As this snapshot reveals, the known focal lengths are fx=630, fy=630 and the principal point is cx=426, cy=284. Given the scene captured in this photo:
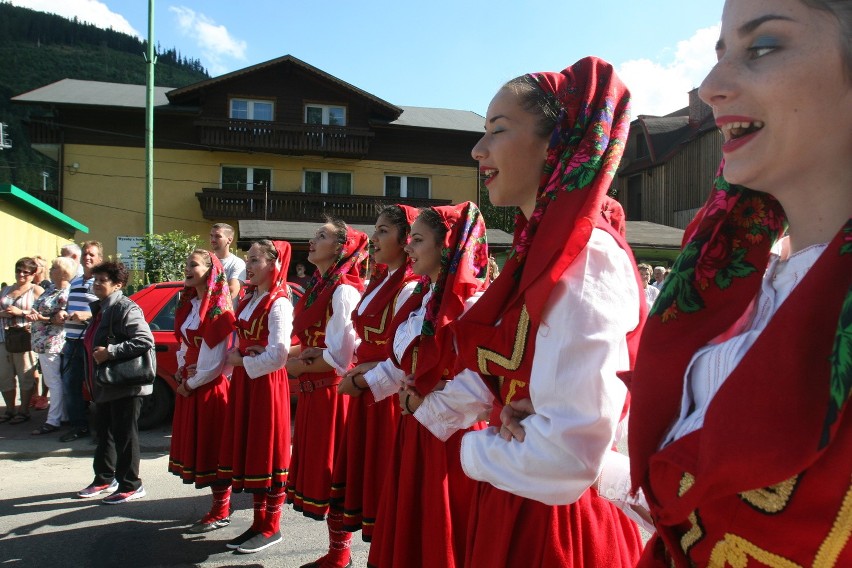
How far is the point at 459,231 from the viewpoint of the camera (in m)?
2.87

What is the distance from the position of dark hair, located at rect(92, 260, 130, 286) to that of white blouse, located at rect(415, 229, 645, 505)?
177 inches

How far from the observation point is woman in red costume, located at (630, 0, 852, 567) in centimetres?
82

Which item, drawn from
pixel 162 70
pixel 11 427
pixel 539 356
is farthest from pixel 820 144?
pixel 162 70

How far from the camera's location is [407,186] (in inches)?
880

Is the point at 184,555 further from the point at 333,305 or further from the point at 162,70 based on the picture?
the point at 162,70

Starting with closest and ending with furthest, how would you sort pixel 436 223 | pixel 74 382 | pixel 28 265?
pixel 436 223 → pixel 74 382 → pixel 28 265

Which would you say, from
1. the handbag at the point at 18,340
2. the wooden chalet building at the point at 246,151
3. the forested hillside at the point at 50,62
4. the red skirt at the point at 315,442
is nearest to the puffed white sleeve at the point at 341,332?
the red skirt at the point at 315,442

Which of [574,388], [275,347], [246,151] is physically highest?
[246,151]

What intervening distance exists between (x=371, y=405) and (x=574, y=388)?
6.98 ft

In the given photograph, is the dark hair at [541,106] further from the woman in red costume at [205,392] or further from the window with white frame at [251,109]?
the window with white frame at [251,109]

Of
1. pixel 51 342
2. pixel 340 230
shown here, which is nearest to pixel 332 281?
pixel 340 230

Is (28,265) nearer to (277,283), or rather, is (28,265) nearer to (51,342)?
(51,342)

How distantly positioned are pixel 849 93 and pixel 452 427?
5.66 feet

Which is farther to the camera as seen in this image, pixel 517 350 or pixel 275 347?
pixel 275 347
